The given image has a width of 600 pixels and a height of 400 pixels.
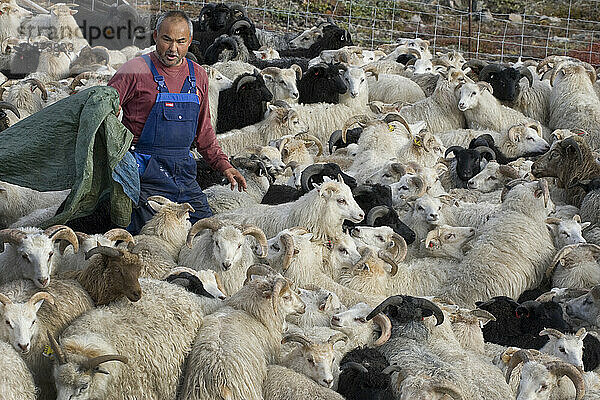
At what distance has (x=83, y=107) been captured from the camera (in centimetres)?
627

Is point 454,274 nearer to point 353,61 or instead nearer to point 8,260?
point 8,260

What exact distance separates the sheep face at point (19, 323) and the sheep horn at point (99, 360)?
35 cm

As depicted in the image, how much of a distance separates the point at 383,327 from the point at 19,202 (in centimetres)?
354

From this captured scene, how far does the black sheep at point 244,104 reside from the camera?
412 inches

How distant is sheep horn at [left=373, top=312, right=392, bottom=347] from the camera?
5.73 meters

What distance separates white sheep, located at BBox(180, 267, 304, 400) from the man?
1370mm

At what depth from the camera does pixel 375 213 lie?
→ 7879 millimetres

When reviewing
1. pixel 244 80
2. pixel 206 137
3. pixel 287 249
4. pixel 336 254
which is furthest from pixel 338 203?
pixel 244 80

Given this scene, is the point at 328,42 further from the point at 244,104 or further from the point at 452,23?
the point at 452,23

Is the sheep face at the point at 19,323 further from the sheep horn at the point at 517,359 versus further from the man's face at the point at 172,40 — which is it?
the sheep horn at the point at 517,359

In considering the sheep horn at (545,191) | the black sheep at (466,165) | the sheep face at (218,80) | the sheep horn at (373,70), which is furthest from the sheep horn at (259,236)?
the sheep horn at (373,70)

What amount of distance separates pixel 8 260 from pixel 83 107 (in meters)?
1.26

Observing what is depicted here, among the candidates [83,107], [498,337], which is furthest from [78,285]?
[498,337]

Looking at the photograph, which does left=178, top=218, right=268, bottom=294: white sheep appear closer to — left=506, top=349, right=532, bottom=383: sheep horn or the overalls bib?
the overalls bib
